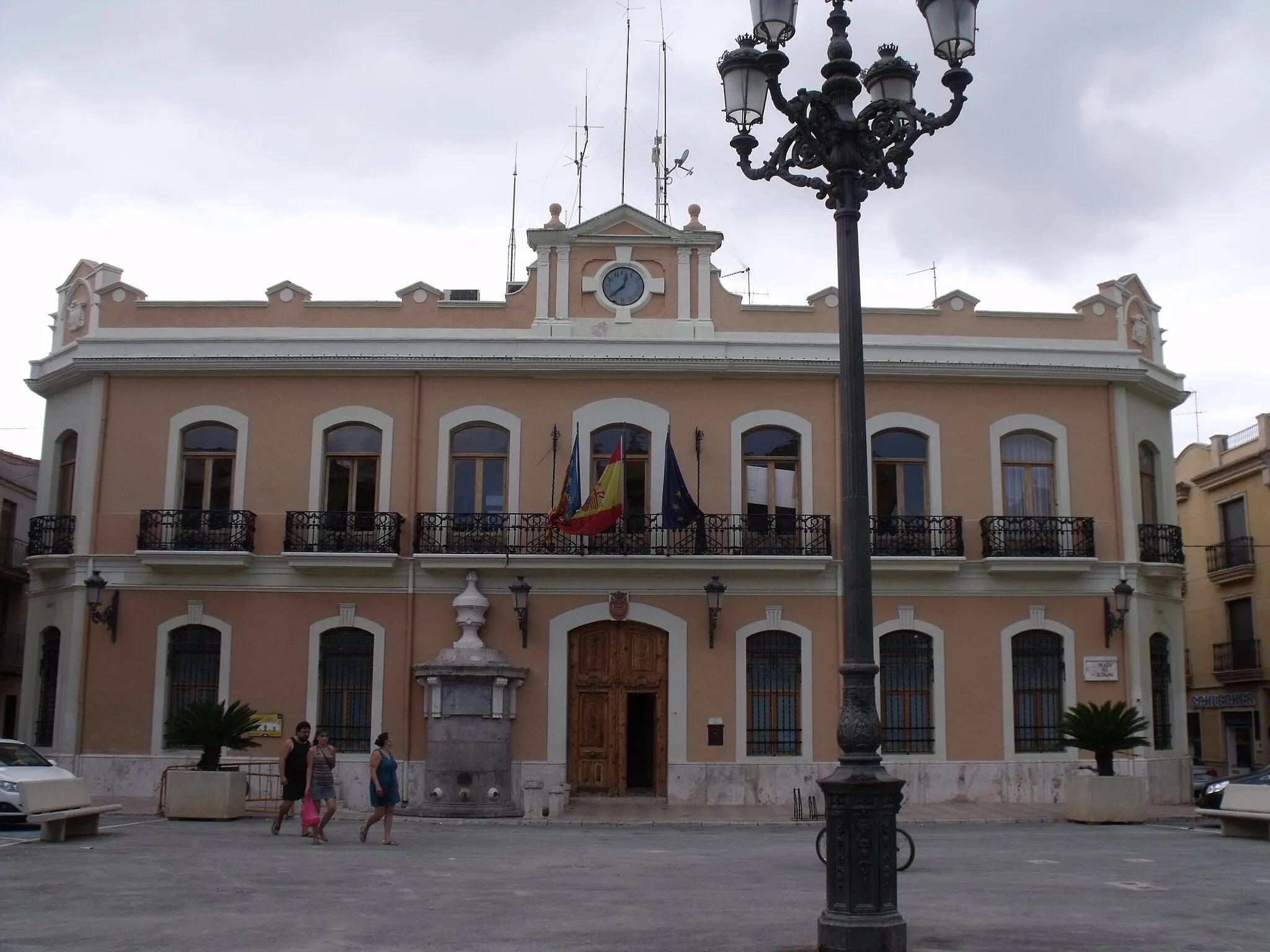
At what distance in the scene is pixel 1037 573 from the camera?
23.9m

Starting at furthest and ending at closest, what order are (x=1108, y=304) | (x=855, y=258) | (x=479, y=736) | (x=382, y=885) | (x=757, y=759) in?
(x=1108, y=304)
(x=757, y=759)
(x=479, y=736)
(x=382, y=885)
(x=855, y=258)

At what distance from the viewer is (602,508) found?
22609mm

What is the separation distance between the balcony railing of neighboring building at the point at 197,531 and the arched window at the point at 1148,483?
56.1 ft

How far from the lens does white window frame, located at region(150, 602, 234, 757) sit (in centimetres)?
2345

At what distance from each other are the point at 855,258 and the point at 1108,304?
57.2ft

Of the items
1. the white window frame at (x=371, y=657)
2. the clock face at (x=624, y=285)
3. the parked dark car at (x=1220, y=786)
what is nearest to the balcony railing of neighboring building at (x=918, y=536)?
the parked dark car at (x=1220, y=786)

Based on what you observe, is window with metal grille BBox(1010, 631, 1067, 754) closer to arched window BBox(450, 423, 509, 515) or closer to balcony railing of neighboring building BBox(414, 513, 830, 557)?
balcony railing of neighboring building BBox(414, 513, 830, 557)

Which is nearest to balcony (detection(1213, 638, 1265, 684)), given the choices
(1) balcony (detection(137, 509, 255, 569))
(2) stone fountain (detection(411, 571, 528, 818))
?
(2) stone fountain (detection(411, 571, 528, 818))

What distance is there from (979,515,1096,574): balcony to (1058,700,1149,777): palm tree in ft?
10.7

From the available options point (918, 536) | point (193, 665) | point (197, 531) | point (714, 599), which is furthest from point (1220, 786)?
point (197, 531)

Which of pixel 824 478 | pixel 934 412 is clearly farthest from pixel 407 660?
pixel 934 412

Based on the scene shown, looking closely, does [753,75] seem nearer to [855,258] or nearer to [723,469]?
[855,258]

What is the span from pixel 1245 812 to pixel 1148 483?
30.3 ft

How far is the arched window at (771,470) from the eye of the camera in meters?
24.4
